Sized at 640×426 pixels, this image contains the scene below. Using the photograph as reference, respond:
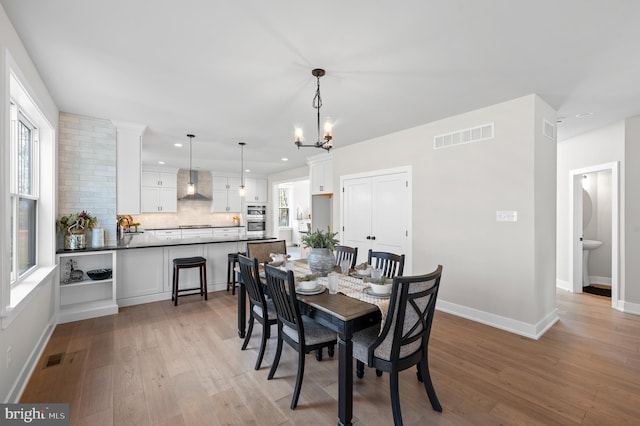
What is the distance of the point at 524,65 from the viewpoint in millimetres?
2424

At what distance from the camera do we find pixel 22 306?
6.93 feet

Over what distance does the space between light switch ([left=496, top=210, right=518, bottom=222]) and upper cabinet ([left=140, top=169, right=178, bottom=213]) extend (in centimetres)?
733

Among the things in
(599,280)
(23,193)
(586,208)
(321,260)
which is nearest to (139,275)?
(23,193)

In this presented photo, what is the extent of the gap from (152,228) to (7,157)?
614 cm

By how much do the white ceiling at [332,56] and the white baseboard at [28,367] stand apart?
247 cm

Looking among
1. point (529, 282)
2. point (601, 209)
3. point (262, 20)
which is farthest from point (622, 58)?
point (601, 209)

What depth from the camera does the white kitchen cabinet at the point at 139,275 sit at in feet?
13.3

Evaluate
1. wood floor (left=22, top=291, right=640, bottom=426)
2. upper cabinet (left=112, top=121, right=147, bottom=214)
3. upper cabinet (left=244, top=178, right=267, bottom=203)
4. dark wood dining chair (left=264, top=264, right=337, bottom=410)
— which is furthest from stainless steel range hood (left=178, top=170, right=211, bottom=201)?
dark wood dining chair (left=264, top=264, right=337, bottom=410)

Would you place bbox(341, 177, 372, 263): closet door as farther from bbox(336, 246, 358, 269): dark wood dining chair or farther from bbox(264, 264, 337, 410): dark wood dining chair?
bbox(264, 264, 337, 410): dark wood dining chair

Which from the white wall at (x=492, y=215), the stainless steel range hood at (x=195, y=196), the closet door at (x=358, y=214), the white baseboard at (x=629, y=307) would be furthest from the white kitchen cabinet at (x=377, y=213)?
the stainless steel range hood at (x=195, y=196)

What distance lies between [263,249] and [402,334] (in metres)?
2.30

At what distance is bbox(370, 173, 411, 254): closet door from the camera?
4267mm

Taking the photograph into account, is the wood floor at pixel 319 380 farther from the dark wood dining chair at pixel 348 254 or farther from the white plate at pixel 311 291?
the dark wood dining chair at pixel 348 254

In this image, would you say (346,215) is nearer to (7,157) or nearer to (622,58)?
(622,58)
